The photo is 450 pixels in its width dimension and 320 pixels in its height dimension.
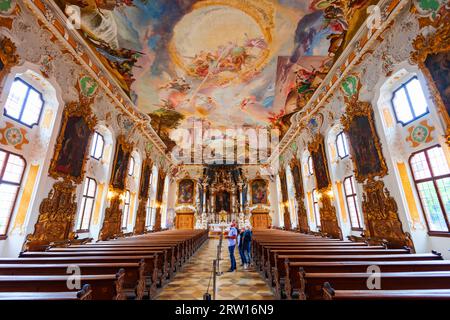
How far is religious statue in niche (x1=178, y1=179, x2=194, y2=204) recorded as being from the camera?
21778 millimetres

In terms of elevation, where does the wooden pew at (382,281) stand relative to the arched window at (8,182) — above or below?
below

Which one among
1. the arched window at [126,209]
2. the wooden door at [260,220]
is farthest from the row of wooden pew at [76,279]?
the wooden door at [260,220]

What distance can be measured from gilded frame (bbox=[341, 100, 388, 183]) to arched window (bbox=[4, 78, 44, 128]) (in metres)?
12.0

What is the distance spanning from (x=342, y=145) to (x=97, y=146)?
12508 mm

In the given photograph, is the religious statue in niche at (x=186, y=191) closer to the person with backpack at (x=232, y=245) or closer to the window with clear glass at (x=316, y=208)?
the window with clear glass at (x=316, y=208)

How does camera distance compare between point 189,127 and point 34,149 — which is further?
point 189,127

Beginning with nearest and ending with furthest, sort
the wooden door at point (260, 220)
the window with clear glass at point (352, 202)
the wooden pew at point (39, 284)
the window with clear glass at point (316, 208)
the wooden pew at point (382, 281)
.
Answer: the wooden pew at point (39, 284)
the wooden pew at point (382, 281)
the window with clear glass at point (352, 202)
the window with clear glass at point (316, 208)
the wooden door at point (260, 220)

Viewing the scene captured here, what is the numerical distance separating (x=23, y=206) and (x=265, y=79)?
11.5 metres

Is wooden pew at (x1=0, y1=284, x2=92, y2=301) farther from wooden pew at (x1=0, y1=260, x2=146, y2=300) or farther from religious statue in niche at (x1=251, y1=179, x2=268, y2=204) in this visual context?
religious statue in niche at (x1=251, y1=179, x2=268, y2=204)

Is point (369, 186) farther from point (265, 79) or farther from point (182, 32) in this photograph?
point (182, 32)

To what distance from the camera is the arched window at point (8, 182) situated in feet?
19.1

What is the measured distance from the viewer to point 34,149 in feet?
21.9

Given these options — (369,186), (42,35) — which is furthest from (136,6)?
(369,186)

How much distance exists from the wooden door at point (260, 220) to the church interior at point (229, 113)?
25.6ft
